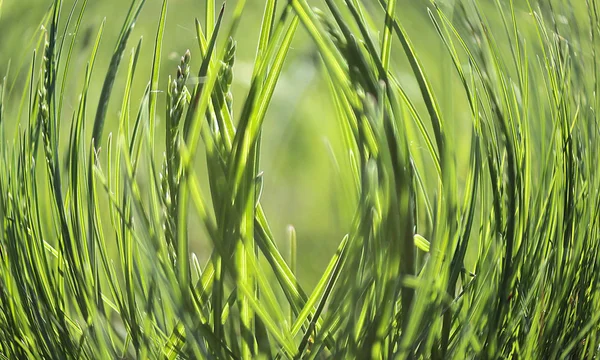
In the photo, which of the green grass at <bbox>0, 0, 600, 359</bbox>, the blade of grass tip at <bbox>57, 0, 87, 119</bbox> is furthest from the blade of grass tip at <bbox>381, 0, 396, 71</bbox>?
the blade of grass tip at <bbox>57, 0, 87, 119</bbox>

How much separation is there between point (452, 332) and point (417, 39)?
12cm

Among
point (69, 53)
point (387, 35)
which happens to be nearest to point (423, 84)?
point (387, 35)

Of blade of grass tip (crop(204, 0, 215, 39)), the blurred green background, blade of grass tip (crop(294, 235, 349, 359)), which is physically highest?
blade of grass tip (crop(204, 0, 215, 39))

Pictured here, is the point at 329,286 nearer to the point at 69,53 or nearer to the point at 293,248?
the point at 293,248

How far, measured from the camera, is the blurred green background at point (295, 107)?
26 cm

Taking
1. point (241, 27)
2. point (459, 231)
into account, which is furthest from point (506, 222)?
point (241, 27)

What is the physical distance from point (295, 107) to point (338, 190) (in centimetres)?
4

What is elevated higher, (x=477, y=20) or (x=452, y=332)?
(x=477, y=20)

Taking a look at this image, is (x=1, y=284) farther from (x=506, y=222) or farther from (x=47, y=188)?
(x=506, y=222)

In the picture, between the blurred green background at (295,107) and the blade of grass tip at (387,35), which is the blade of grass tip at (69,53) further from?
the blade of grass tip at (387,35)

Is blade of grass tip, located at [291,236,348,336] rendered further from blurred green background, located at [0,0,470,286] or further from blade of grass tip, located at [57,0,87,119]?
blade of grass tip, located at [57,0,87,119]

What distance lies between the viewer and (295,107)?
0.27 meters

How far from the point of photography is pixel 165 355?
0.26 metres

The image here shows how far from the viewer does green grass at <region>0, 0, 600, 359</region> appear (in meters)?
0.24
